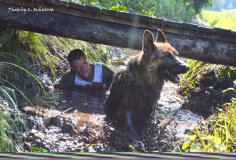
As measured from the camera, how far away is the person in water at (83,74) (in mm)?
5445

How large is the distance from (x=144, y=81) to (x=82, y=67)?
196 cm

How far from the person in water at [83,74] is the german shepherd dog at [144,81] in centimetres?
145

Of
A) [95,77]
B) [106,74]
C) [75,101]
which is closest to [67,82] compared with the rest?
[95,77]

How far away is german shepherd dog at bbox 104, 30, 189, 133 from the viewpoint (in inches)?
157

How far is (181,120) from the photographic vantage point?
179 inches

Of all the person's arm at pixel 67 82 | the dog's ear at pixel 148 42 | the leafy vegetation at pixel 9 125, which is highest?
the dog's ear at pixel 148 42

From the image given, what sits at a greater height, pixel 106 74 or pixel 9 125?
pixel 106 74

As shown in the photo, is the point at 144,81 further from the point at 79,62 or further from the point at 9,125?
the point at 9,125

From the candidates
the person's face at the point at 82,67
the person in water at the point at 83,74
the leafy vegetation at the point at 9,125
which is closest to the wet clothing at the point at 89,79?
the person in water at the point at 83,74

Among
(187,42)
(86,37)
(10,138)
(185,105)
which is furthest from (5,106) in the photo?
(185,105)

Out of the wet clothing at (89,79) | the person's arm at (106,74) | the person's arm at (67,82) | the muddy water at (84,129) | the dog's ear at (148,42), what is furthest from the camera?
the person's arm at (106,74)

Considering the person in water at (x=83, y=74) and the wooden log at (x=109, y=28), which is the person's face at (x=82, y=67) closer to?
the person in water at (x=83, y=74)

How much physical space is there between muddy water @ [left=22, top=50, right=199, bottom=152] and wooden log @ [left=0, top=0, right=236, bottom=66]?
1362 mm

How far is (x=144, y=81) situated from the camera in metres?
4.17
